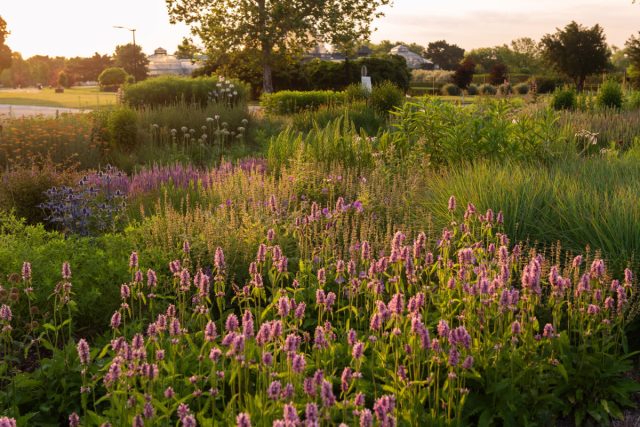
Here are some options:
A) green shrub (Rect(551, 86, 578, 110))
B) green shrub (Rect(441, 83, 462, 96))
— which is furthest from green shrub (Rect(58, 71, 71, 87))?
green shrub (Rect(551, 86, 578, 110))

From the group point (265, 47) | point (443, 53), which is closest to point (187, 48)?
point (265, 47)

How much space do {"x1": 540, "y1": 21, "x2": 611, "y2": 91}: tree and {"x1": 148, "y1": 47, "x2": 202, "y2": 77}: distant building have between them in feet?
130

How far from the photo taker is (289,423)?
2096 millimetres

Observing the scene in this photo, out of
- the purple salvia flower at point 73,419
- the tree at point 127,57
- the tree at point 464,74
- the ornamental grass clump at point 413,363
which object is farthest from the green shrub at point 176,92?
the tree at point 127,57

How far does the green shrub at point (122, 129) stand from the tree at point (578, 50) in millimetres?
38457

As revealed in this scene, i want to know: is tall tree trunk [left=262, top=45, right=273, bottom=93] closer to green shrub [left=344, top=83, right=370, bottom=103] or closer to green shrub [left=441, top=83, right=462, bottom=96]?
green shrub [left=344, top=83, right=370, bottom=103]

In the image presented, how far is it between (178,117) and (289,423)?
1433 centimetres

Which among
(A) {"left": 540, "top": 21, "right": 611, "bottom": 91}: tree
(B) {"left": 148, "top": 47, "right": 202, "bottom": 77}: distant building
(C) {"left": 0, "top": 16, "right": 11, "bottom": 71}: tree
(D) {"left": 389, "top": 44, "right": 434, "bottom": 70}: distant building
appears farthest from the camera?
(D) {"left": 389, "top": 44, "right": 434, "bottom": 70}: distant building

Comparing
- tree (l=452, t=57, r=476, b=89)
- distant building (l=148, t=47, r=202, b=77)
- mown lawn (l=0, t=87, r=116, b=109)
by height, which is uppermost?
distant building (l=148, t=47, r=202, b=77)

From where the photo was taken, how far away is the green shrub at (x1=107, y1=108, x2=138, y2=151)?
13.9 meters

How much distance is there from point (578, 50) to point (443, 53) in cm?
5456

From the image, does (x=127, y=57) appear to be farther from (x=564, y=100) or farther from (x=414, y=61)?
(x=564, y=100)

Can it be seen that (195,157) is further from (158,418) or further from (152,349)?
(158,418)

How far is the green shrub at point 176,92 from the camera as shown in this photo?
20.1 m
